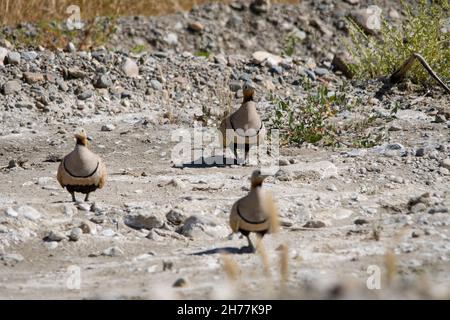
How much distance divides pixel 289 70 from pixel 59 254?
582 centimetres

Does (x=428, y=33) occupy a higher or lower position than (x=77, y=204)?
higher

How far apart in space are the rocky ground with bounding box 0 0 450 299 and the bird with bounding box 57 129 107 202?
144 mm

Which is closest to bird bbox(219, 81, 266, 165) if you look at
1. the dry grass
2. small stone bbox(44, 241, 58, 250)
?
small stone bbox(44, 241, 58, 250)

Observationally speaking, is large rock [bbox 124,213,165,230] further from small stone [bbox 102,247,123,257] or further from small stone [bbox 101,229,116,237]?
small stone [bbox 102,247,123,257]

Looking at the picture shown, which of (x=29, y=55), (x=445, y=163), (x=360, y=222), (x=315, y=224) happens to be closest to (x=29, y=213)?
(x=315, y=224)

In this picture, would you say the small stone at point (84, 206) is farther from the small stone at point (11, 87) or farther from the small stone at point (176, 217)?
the small stone at point (11, 87)

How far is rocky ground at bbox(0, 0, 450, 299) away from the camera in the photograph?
18.6ft

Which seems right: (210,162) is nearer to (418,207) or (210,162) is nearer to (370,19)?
(418,207)

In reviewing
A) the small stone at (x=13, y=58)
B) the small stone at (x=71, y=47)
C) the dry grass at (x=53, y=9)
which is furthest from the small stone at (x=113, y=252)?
the dry grass at (x=53, y=9)

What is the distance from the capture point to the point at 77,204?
7211mm
